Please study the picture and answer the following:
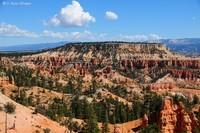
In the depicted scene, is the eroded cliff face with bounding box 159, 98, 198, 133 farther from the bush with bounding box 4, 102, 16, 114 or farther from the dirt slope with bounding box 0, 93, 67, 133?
the bush with bounding box 4, 102, 16, 114

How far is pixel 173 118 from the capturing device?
321ft

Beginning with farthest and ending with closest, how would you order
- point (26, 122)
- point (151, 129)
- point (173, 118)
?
point (173, 118), point (151, 129), point (26, 122)

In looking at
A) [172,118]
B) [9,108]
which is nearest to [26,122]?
[9,108]

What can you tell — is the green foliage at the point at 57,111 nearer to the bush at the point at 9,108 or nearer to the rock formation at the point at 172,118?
the bush at the point at 9,108

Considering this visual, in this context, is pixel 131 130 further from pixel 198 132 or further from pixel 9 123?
pixel 9 123

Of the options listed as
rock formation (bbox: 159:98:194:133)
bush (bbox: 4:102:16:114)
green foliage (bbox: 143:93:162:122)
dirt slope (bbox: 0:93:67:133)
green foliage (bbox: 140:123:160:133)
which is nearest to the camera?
dirt slope (bbox: 0:93:67:133)

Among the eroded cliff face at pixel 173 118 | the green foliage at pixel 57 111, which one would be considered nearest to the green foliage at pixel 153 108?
the eroded cliff face at pixel 173 118

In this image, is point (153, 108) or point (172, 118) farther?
point (153, 108)

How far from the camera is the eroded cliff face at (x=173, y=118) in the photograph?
96.0 m

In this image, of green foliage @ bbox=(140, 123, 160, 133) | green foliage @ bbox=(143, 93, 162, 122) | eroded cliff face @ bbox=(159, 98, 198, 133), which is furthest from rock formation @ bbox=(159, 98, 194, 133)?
green foliage @ bbox=(143, 93, 162, 122)

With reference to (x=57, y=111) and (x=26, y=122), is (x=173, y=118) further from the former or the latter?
(x=26, y=122)

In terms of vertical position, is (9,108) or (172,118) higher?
(9,108)

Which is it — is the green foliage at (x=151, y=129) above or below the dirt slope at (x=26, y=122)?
below

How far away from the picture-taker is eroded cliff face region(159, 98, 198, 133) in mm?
96000
